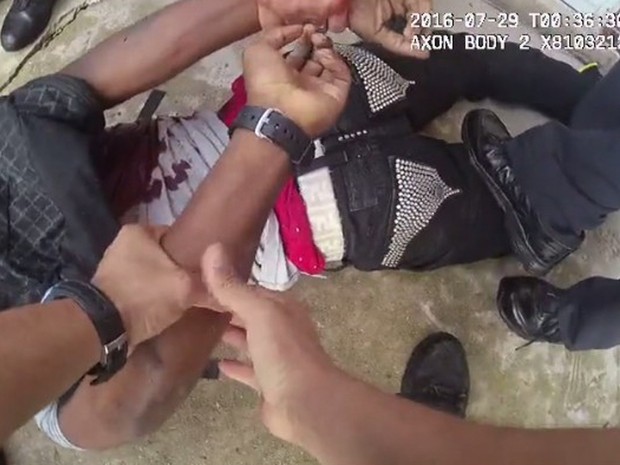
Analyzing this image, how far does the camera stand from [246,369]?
2.88ft

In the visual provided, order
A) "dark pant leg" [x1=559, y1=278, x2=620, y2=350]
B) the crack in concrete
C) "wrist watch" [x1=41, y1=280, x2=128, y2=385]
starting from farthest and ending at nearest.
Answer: the crack in concrete, "dark pant leg" [x1=559, y1=278, x2=620, y2=350], "wrist watch" [x1=41, y1=280, x2=128, y2=385]

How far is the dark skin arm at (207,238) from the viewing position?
0.96 m

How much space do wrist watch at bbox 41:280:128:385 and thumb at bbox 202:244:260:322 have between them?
100mm

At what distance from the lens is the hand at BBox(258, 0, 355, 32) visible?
3.55ft

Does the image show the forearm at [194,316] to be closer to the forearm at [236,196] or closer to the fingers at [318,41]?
the forearm at [236,196]

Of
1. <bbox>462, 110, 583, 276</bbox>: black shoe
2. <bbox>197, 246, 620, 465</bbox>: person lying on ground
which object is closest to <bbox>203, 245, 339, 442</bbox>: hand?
A: <bbox>197, 246, 620, 465</bbox>: person lying on ground

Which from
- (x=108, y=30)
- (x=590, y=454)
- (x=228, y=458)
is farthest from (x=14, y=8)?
(x=590, y=454)

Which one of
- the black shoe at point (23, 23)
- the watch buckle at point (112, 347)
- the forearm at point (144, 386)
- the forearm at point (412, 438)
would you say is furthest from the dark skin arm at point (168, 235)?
the black shoe at point (23, 23)

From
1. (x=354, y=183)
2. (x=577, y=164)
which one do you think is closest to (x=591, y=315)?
(x=577, y=164)

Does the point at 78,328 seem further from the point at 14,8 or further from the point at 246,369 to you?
the point at 14,8

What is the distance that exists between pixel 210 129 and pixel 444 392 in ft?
1.91

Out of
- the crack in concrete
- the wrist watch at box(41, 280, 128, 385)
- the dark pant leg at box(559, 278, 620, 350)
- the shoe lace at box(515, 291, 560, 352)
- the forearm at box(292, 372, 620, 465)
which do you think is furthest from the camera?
the crack in concrete

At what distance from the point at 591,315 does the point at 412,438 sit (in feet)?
2.10

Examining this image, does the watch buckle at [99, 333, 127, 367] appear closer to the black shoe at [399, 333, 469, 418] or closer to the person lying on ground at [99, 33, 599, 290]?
the person lying on ground at [99, 33, 599, 290]
